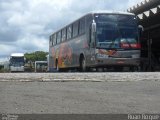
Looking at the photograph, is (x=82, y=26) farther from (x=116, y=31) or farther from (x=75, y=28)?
(x=116, y=31)

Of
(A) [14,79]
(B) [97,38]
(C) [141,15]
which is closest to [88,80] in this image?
(A) [14,79]

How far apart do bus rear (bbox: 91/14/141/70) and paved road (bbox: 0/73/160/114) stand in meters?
12.3

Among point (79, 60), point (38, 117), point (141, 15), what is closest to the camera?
point (38, 117)

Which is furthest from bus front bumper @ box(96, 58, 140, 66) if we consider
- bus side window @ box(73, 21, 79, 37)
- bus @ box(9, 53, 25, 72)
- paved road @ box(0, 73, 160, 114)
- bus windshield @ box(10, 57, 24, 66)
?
bus windshield @ box(10, 57, 24, 66)

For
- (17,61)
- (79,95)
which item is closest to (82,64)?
(79,95)

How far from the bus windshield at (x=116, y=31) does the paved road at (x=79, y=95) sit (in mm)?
12439

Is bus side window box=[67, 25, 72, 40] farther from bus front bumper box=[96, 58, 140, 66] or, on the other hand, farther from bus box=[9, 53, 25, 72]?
bus box=[9, 53, 25, 72]

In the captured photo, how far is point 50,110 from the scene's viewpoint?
9945 millimetres

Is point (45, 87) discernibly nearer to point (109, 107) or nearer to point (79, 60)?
point (109, 107)

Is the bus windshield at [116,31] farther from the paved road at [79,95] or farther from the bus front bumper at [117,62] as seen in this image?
the paved road at [79,95]

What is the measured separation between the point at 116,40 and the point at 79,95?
694 inches

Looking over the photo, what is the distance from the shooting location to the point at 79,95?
12.3m

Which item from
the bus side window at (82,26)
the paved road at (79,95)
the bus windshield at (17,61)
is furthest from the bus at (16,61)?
the paved road at (79,95)

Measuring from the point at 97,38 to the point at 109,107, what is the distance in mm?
18955
